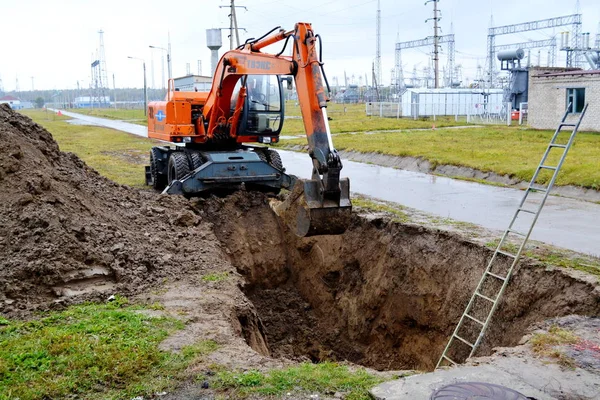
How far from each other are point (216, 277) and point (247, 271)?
3.22 meters

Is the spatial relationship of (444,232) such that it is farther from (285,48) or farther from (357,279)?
(285,48)

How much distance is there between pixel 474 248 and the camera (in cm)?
913

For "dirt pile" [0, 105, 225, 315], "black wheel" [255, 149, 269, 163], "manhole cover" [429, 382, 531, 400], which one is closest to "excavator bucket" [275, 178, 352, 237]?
"dirt pile" [0, 105, 225, 315]

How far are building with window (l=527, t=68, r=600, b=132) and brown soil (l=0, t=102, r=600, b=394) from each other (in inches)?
938

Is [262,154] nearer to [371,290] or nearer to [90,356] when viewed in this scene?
[371,290]

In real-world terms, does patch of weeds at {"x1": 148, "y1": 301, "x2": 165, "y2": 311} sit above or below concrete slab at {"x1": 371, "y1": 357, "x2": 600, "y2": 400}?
above

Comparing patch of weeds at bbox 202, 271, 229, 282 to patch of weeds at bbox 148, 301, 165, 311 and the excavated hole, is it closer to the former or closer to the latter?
the excavated hole

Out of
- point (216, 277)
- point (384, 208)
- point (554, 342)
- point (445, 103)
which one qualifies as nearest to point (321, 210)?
point (216, 277)

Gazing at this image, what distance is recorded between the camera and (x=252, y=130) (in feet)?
45.2

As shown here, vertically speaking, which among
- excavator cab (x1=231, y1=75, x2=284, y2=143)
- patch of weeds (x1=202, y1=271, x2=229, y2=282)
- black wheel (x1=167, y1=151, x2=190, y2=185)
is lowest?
patch of weeds (x1=202, y1=271, x2=229, y2=282)

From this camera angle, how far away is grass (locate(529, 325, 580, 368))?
578cm

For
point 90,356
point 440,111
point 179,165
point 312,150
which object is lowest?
point 90,356

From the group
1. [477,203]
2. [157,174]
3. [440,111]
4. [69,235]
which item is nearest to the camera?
[69,235]

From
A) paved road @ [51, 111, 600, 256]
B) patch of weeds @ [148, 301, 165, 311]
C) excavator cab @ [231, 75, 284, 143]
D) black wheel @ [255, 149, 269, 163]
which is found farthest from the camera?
black wheel @ [255, 149, 269, 163]
